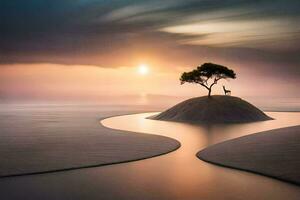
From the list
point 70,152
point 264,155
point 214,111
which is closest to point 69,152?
point 70,152

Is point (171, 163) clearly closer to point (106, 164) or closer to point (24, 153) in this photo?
point (106, 164)

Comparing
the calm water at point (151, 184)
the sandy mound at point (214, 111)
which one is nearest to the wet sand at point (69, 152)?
the calm water at point (151, 184)

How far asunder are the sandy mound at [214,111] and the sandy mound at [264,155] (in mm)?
34042

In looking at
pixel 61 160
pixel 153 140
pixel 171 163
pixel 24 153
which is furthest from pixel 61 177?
pixel 153 140

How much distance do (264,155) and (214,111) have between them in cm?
4403

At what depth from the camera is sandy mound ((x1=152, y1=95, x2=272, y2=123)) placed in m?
66.3

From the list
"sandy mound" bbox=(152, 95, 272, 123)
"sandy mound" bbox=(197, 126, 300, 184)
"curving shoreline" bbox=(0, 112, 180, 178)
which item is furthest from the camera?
"sandy mound" bbox=(152, 95, 272, 123)

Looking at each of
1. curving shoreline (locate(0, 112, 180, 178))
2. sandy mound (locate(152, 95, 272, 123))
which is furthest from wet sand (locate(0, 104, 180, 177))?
sandy mound (locate(152, 95, 272, 123))

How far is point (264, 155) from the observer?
24.4 meters

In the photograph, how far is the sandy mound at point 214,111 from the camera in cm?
6631

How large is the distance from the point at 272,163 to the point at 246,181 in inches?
173

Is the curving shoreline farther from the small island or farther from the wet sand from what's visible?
the small island

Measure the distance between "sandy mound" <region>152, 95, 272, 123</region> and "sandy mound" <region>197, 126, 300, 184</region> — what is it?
34042 mm

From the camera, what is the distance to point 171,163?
23719 mm
